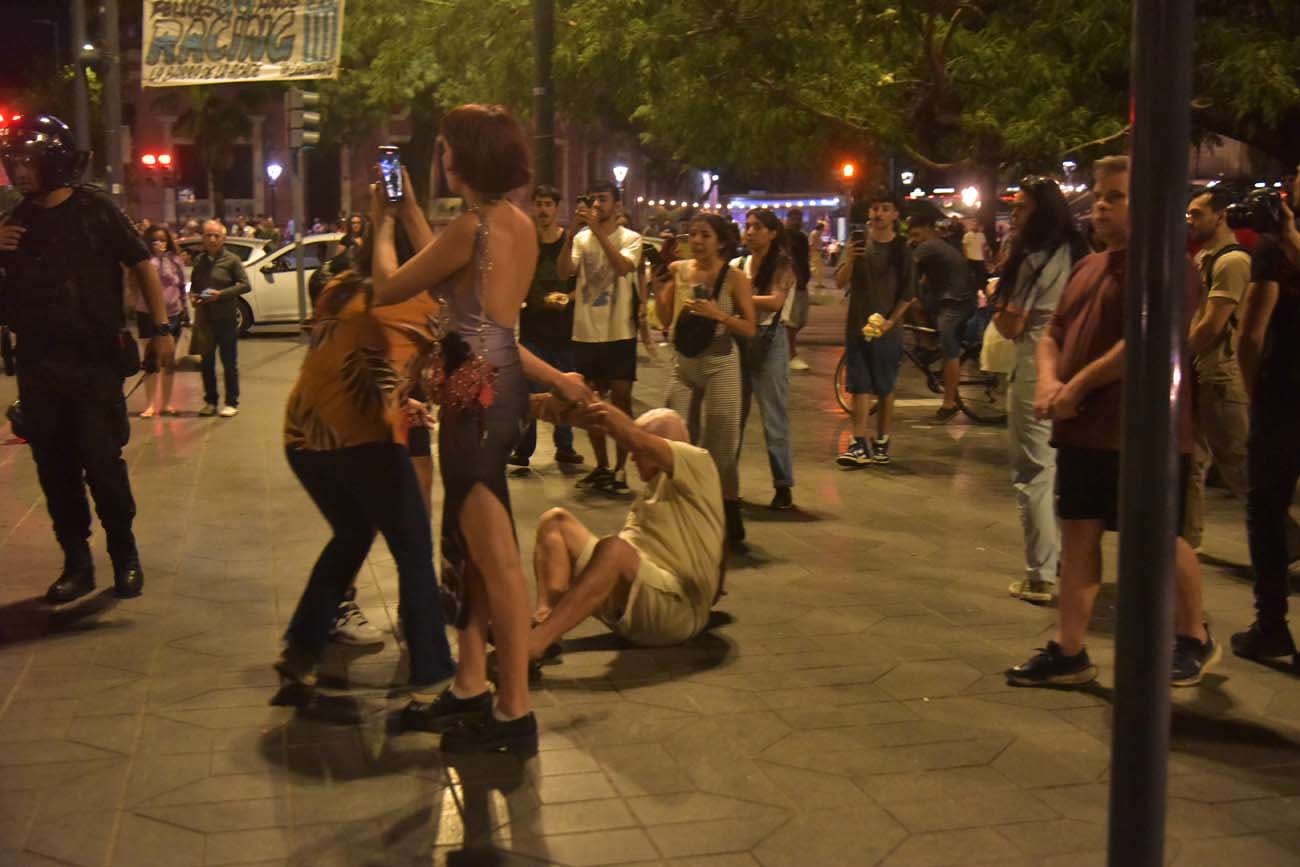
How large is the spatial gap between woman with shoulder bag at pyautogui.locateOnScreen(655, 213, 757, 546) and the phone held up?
315 cm

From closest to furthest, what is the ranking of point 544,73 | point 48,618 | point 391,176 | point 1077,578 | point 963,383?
point 391,176 < point 1077,578 < point 48,618 < point 544,73 < point 963,383

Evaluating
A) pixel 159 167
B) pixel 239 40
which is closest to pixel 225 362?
pixel 239 40

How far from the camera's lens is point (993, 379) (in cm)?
1465

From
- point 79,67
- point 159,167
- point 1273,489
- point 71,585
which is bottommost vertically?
→ point 71,585

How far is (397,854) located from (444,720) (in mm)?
954

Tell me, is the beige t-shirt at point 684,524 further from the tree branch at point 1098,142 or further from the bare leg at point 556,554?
the tree branch at point 1098,142

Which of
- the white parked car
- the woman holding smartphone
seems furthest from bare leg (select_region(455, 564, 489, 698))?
the white parked car

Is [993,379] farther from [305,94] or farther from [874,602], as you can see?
[305,94]

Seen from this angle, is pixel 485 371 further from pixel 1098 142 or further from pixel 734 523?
pixel 1098 142

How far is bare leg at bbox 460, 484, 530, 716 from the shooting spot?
4.73 m

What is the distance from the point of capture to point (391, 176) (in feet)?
16.7

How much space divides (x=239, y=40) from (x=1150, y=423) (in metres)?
13.6

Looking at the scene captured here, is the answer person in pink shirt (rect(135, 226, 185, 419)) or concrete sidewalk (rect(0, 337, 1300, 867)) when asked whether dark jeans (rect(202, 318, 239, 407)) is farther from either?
concrete sidewalk (rect(0, 337, 1300, 867))

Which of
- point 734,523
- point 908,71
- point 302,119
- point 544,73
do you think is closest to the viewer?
point 734,523
